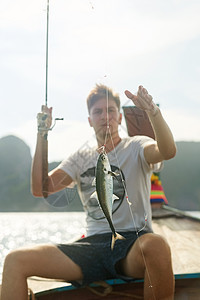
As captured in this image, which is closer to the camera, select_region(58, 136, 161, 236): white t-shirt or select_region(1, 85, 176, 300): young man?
select_region(1, 85, 176, 300): young man

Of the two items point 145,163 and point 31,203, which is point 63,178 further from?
point 31,203

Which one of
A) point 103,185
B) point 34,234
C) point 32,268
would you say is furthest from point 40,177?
point 34,234

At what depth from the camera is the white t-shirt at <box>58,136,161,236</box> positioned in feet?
4.60

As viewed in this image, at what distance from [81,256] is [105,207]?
64cm

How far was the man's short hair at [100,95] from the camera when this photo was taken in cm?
147

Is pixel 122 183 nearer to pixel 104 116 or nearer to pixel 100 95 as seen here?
pixel 104 116

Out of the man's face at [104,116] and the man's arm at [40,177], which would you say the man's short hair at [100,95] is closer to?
the man's face at [104,116]

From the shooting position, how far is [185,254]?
226cm

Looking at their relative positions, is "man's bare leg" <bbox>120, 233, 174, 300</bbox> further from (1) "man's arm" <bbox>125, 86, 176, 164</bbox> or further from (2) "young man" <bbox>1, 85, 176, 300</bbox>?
(1) "man's arm" <bbox>125, 86, 176, 164</bbox>

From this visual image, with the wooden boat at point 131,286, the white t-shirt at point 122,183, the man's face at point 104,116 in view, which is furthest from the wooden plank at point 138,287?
the man's face at point 104,116

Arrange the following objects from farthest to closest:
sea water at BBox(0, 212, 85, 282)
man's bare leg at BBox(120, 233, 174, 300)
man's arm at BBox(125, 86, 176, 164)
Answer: sea water at BBox(0, 212, 85, 282) < man's bare leg at BBox(120, 233, 174, 300) < man's arm at BBox(125, 86, 176, 164)

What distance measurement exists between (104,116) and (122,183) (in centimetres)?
31

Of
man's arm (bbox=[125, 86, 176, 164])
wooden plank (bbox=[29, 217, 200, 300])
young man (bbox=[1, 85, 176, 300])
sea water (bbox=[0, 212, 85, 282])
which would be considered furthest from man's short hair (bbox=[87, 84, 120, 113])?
wooden plank (bbox=[29, 217, 200, 300])

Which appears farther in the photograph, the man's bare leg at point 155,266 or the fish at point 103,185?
the man's bare leg at point 155,266
